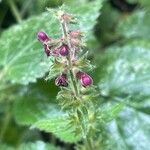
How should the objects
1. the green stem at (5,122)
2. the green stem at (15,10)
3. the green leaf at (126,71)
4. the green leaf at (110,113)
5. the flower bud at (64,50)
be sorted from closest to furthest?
the flower bud at (64,50), the green leaf at (110,113), the green leaf at (126,71), the green stem at (5,122), the green stem at (15,10)

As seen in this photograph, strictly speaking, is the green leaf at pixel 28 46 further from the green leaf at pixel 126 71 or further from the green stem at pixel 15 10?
the green stem at pixel 15 10

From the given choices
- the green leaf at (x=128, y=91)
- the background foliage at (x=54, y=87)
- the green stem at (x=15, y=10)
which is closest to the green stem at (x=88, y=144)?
the background foliage at (x=54, y=87)

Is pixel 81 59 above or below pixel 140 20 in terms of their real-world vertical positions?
above

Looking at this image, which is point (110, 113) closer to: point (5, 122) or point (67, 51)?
point (67, 51)

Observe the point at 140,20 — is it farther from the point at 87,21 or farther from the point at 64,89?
the point at 64,89

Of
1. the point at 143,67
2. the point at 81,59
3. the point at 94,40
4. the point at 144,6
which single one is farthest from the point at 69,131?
the point at 144,6

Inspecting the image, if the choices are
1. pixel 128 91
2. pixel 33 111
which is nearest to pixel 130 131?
pixel 128 91
